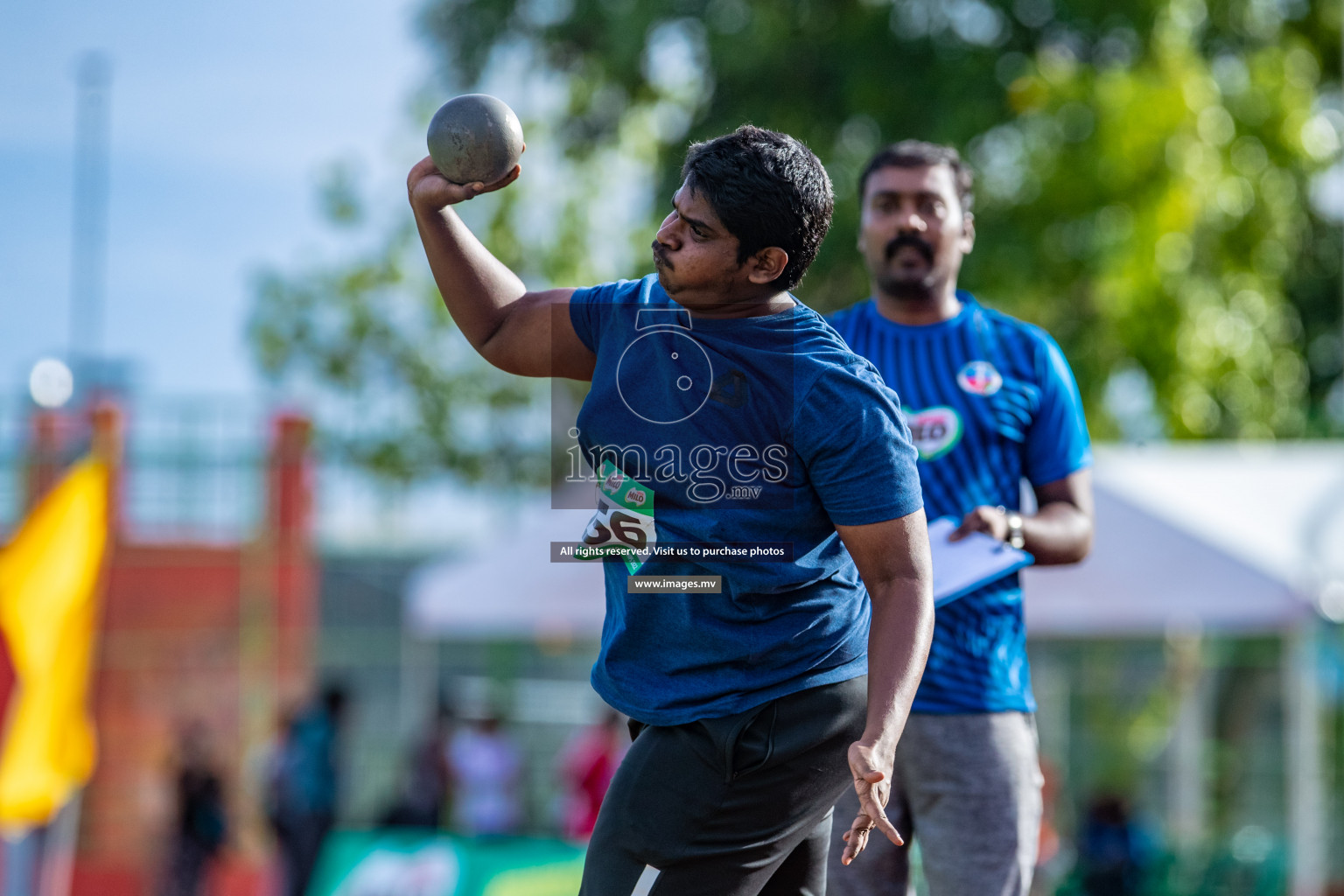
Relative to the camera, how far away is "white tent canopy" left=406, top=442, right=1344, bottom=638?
7523 millimetres

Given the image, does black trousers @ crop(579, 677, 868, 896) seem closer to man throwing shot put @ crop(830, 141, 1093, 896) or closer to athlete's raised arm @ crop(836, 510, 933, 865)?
athlete's raised arm @ crop(836, 510, 933, 865)

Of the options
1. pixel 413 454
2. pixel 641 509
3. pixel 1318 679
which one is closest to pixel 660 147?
pixel 1318 679

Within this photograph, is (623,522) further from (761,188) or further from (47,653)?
(47,653)

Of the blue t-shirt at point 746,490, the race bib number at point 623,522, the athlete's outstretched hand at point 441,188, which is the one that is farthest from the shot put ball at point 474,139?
the race bib number at point 623,522

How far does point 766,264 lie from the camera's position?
238 centimetres

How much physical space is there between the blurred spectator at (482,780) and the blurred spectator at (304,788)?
96 centimetres

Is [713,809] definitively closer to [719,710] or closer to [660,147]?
[719,710]

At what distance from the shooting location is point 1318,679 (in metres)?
12.5

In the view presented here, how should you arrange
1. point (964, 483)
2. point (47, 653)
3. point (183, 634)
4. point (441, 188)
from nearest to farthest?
1. point (441, 188)
2. point (964, 483)
3. point (47, 653)
4. point (183, 634)

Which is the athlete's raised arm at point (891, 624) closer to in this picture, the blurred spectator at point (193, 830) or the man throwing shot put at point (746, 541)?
the man throwing shot put at point (746, 541)

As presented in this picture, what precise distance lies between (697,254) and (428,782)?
9902mm

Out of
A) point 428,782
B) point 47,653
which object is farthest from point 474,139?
point 428,782

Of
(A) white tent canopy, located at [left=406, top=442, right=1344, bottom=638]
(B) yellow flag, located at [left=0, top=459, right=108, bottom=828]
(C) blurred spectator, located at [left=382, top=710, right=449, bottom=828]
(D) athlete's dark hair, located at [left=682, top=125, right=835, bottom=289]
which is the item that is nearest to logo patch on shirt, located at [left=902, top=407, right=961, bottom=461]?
(D) athlete's dark hair, located at [left=682, top=125, right=835, bottom=289]

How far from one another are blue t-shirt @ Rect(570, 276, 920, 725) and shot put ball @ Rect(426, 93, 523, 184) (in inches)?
15.7
